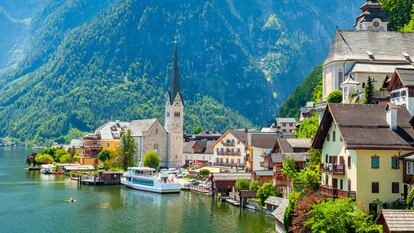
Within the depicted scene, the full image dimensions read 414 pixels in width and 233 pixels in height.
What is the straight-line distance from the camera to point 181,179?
11694 cm

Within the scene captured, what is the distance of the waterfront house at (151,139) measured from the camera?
143m

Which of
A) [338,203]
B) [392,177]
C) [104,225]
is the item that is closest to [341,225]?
[338,203]

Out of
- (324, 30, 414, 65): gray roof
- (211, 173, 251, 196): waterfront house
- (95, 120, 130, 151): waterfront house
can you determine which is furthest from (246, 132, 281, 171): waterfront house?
(95, 120, 130, 151): waterfront house

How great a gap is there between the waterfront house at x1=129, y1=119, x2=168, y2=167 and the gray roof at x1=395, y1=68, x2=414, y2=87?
93882mm

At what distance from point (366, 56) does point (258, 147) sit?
30518 millimetres

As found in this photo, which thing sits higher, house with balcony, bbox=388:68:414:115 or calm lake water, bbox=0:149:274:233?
house with balcony, bbox=388:68:414:115

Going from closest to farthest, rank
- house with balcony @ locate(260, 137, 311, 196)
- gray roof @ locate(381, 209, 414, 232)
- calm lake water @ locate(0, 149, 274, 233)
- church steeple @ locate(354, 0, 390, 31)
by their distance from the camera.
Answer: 1. gray roof @ locate(381, 209, 414, 232)
2. calm lake water @ locate(0, 149, 274, 233)
3. house with balcony @ locate(260, 137, 311, 196)
4. church steeple @ locate(354, 0, 390, 31)

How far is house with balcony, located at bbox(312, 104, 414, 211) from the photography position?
4709 cm

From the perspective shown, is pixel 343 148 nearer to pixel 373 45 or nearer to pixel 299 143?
pixel 299 143

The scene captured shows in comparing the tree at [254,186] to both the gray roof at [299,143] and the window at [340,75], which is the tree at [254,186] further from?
the window at [340,75]

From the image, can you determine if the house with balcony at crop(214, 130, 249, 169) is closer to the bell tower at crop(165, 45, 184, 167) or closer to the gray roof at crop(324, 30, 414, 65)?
the bell tower at crop(165, 45, 184, 167)

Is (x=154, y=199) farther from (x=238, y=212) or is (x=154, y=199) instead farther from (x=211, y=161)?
(x=211, y=161)

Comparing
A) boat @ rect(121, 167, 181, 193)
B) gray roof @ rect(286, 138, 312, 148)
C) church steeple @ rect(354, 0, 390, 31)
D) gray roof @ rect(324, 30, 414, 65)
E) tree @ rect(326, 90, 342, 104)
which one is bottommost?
boat @ rect(121, 167, 181, 193)

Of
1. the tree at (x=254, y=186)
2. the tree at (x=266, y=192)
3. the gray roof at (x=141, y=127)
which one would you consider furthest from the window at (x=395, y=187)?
the gray roof at (x=141, y=127)
